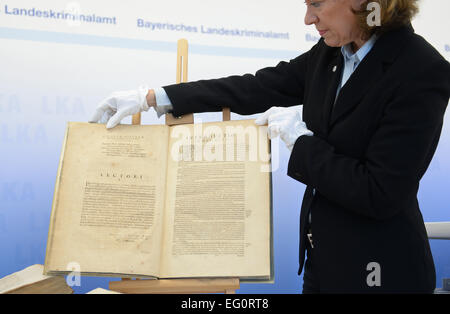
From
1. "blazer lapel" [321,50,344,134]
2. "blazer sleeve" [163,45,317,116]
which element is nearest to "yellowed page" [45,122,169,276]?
"blazer sleeve" [163,45,317,116]

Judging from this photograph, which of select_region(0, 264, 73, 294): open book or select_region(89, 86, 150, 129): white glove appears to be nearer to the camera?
select_region(0, 264, 73, 294): open book

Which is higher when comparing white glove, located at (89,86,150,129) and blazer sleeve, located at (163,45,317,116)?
blazer sleeve, located at (163,45,317,116)

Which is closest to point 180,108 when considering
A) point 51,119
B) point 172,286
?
point 172,286

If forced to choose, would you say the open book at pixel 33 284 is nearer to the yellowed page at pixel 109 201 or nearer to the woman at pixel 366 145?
the yellowed page at pixel 109 201

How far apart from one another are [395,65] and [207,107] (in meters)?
0.56

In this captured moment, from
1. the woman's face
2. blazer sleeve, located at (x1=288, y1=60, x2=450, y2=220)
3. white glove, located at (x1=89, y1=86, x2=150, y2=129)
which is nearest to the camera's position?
blazer sleeve, located at (x1=288, y1=60, x2=450, y2=220)

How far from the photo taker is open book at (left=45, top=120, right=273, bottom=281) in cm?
110

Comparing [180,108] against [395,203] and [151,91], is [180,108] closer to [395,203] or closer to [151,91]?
[151,91]

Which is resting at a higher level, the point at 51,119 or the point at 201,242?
the point at 51,119

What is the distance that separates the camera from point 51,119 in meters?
1.93

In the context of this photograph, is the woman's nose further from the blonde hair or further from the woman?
the blonde hair

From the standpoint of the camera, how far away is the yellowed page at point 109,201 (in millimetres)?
1102

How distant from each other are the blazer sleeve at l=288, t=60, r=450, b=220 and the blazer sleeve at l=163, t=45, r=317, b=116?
407 mm

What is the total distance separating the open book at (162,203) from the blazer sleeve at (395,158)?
0.26m
